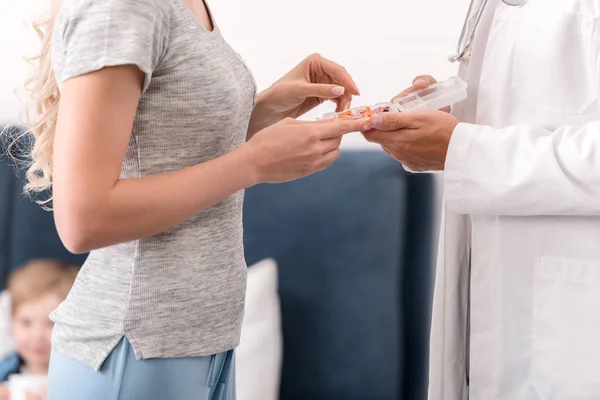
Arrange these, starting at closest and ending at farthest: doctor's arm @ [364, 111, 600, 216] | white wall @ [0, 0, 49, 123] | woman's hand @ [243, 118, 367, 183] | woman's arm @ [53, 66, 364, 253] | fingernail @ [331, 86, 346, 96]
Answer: woman's arm @ [53, 66, 364, 253] < woman's hand @ [243, 118, 367, 183] < doctor's arm @ [364, 111, 600, 216] < fingernail @ [331, 86, 346, 96] < white wall @ [0, 0, 49, 123]

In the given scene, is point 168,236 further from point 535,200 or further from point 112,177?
point 535,200

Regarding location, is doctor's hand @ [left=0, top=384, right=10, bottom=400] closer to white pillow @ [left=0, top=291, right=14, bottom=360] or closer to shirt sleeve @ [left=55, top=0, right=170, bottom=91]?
white pillow @ [left=0, top=291, right=14, bottom=360]

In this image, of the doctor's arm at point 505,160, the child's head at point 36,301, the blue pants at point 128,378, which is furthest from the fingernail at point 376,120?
the child's head at point 36,301

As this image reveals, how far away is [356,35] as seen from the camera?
4.81 feet

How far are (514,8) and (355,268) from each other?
0.71 metres

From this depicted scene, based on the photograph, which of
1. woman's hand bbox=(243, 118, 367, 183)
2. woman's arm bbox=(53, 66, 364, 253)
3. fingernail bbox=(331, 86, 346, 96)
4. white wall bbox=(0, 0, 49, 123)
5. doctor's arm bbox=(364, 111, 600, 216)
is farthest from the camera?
white wall bbox=(0, 0, 49, 123)

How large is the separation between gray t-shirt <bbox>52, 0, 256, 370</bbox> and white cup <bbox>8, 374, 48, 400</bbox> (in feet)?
2.24

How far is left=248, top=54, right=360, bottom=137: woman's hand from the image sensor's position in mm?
979

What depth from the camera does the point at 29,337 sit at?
56.1 inches

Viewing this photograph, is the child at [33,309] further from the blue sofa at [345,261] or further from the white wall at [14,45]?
the white wall at [14,45]

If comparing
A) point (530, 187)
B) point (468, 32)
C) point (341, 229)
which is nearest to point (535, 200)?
point (530, 187)

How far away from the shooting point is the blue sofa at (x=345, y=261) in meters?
1.44

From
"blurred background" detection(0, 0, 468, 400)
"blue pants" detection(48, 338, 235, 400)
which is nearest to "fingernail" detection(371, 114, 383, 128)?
"blue pants" detection(48, 338, 235, 400)

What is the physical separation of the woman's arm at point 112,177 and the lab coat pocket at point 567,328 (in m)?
0.44
